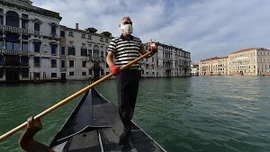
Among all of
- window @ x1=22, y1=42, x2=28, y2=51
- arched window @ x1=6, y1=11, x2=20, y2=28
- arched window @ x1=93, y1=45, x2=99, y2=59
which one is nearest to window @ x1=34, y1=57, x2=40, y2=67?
window @ x1=22, y1=42, x2=28, y2=51

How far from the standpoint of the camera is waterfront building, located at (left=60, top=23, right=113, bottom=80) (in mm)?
21312

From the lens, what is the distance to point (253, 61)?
59719 mm

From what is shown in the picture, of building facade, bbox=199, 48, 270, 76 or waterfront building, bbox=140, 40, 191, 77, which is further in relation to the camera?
building facade, bbox=199, 48, 270, 76

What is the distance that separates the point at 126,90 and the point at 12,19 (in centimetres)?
2252

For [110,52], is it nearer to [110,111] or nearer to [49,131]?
[110,111]

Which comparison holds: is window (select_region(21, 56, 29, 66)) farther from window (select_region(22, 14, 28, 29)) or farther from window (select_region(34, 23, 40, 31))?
window (select_region(34, 23, 40, 31))

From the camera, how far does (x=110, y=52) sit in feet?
5.56

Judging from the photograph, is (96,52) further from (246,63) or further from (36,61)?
(246,63)

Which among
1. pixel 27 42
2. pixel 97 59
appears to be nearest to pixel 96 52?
pixel 97 59

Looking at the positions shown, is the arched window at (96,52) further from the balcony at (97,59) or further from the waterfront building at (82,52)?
the balcony at (97,59)

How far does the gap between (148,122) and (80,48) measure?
→ 22811mm

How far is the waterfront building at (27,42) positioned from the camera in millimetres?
16109

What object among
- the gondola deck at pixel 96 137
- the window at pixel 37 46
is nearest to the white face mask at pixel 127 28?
the gondola deck at pixel 96 137

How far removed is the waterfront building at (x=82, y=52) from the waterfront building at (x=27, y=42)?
4.04 ft
